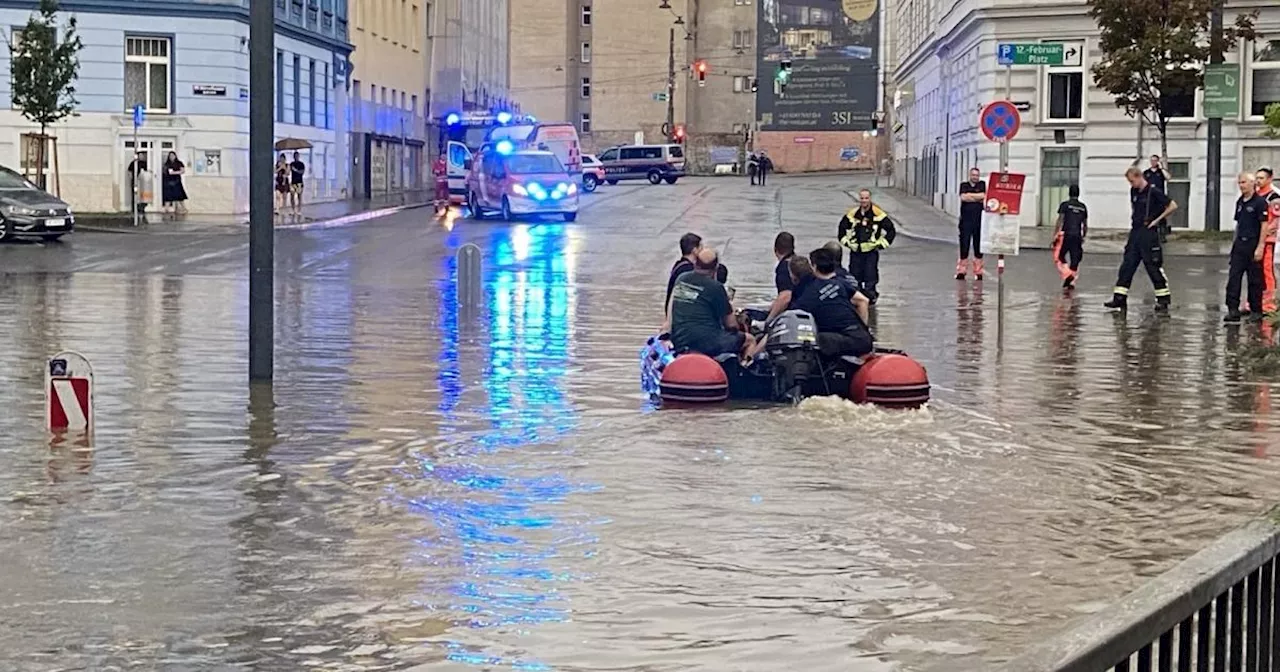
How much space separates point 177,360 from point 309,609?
10.1m

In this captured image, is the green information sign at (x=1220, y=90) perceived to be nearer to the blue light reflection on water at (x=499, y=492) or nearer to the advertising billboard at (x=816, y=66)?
the blue light reflection on water at (x=499, y=492)

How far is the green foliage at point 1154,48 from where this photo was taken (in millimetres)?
40906

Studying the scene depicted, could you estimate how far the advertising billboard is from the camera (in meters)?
101

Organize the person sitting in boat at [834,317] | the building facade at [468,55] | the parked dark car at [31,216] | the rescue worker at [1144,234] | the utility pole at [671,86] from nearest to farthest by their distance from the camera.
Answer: the person sitting in boat at [834,317], the rescue worker at [1144,234], the parked dark car at [31,216], the building facade at [468,55], the utility pole at [671,86]

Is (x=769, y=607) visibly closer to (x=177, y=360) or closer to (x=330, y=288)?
(x=177, y=360)

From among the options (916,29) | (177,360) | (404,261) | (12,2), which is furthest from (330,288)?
(916,29)

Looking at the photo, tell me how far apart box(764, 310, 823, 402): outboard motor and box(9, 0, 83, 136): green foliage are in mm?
34793

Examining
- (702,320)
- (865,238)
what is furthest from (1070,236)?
(702,320)

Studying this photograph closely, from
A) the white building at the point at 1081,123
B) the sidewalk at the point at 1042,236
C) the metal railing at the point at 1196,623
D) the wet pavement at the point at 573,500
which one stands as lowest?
the wet pavement at the point at 573,500

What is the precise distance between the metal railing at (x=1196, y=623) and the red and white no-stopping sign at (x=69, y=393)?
8918mm

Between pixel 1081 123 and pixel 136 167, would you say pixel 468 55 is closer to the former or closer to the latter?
pixel 136 167

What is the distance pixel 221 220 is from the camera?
46.6m

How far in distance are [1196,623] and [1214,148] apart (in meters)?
37.4

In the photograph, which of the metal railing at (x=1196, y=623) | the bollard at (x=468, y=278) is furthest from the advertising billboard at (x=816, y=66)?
the metal railing at (x=1196, y=623)
